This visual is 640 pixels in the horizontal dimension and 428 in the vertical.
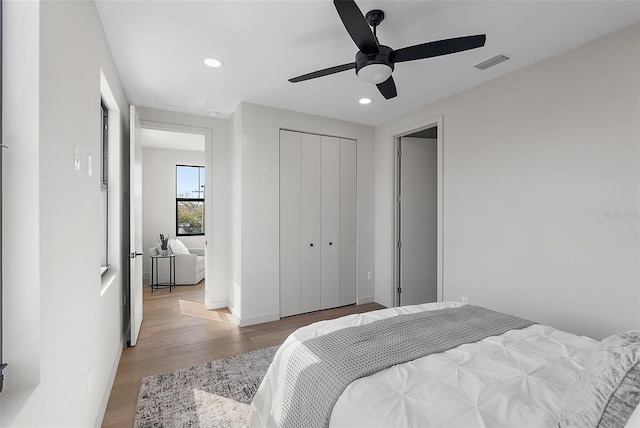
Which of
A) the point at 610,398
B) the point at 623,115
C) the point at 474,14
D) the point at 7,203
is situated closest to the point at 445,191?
the point at 623,115

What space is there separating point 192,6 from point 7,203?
1539 mm

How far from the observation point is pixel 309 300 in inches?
157

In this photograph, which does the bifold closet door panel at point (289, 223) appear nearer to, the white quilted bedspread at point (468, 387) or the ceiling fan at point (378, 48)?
the ceiling fan at point (378, 48)

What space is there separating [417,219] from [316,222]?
1370 mm

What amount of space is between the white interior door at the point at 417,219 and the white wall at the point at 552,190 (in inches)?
31.1

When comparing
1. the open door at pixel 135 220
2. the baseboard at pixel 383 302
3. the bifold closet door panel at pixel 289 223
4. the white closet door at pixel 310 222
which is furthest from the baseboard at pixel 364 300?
the open door at pixel 135 220

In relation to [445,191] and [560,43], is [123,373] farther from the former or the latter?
[560,43]

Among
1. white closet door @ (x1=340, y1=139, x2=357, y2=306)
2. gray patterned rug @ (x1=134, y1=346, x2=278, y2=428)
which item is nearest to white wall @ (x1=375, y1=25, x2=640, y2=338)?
white closet door @ (x1=340, y1=139, x2=357, y2=306)

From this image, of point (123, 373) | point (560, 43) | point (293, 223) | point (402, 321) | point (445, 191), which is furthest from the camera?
point (293, 223)

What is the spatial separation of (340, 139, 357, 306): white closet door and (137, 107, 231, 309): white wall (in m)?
1.52

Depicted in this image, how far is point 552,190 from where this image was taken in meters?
2.44

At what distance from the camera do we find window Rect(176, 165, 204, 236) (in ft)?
21.4

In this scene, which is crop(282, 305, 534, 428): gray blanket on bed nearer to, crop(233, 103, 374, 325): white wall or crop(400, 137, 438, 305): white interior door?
crop(233, 103, 374, 325): white wall

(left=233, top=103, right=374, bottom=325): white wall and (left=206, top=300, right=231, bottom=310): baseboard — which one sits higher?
(left=233, top=103, right=374, bottom=325): white wall
